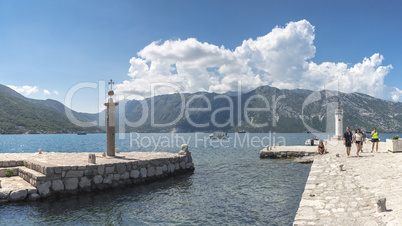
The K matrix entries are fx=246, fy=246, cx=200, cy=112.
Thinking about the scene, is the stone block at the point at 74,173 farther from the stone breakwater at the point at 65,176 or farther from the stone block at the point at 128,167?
the stone block at the point at 128,167

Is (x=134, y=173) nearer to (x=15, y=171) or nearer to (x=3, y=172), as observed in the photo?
(x=15, y=171)

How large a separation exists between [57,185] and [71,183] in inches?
29.8

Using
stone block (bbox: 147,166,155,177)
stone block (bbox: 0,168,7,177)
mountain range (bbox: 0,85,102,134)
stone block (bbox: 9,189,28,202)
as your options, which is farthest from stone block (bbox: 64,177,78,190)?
mountain range (bbox: 0,85,102,134)

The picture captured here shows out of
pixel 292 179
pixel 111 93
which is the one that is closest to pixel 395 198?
pixel 292 179

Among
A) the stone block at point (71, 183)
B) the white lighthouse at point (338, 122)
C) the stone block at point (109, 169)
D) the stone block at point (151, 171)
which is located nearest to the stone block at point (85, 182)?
the stone block at point (71, 183)

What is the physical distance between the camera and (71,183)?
14.2 m

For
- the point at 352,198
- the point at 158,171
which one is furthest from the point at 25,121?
the point at 352,198

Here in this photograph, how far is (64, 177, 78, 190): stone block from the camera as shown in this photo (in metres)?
14.0

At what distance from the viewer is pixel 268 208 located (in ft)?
40.7

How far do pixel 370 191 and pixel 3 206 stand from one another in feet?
53.1

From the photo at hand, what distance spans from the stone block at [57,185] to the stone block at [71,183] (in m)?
0.24

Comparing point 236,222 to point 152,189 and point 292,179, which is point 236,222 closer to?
point 152,189

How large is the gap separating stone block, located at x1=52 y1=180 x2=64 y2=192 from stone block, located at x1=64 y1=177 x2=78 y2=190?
9.4 inches

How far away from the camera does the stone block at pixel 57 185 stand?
529 inches
